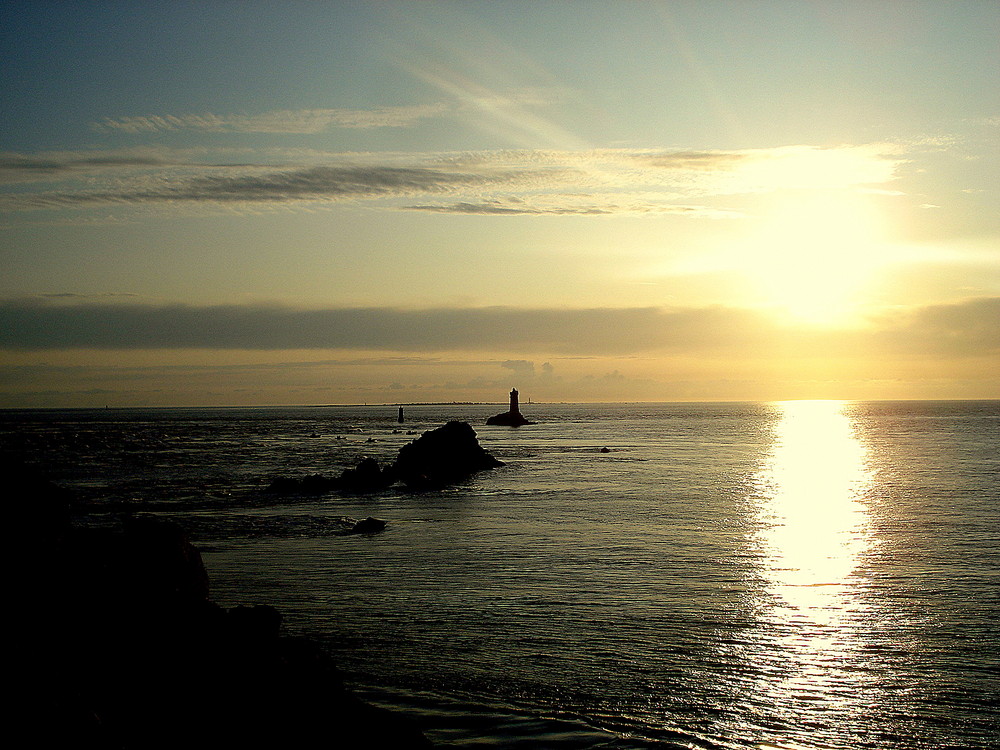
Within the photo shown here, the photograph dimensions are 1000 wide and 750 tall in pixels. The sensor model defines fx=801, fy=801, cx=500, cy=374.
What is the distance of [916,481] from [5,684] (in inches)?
2063

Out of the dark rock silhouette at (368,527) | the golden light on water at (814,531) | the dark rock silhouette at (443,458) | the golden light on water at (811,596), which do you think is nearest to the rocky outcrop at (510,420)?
the golden light on water at (814,531)

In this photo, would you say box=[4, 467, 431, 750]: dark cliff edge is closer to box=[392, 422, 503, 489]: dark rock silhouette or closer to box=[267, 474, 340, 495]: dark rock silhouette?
box=[267, 474, 340, 495]: dark rock silhouette

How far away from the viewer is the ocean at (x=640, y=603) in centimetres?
1252

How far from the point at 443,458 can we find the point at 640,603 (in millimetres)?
40251

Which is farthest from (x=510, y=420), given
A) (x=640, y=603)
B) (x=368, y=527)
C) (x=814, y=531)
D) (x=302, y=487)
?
(x=640, y=603)

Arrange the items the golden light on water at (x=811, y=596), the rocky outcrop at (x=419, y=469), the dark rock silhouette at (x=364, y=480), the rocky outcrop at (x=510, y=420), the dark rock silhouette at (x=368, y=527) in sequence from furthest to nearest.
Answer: the rocky outcrop at (x=510, y=420) < the dark rock silhouette at (x=364, y=480) < the rocky outcrop at (x=419, y=469) < the dark rock silhouette at (x=368, y=527) < the golden light on water at (x=811, y=596)

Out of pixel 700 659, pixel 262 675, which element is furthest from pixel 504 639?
pixel 262 675

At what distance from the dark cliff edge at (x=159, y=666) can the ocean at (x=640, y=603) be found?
2.06m

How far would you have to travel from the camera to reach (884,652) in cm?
1541

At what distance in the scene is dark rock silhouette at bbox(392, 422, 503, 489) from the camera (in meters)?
55.0

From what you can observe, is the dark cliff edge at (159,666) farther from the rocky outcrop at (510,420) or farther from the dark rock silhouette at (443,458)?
the rocky outcrop at (510,420)

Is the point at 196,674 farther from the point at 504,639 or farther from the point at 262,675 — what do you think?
the point at 504,639

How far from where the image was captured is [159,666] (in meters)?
11.1

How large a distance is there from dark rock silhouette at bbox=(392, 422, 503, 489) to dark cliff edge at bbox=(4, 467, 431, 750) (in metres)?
39.3
